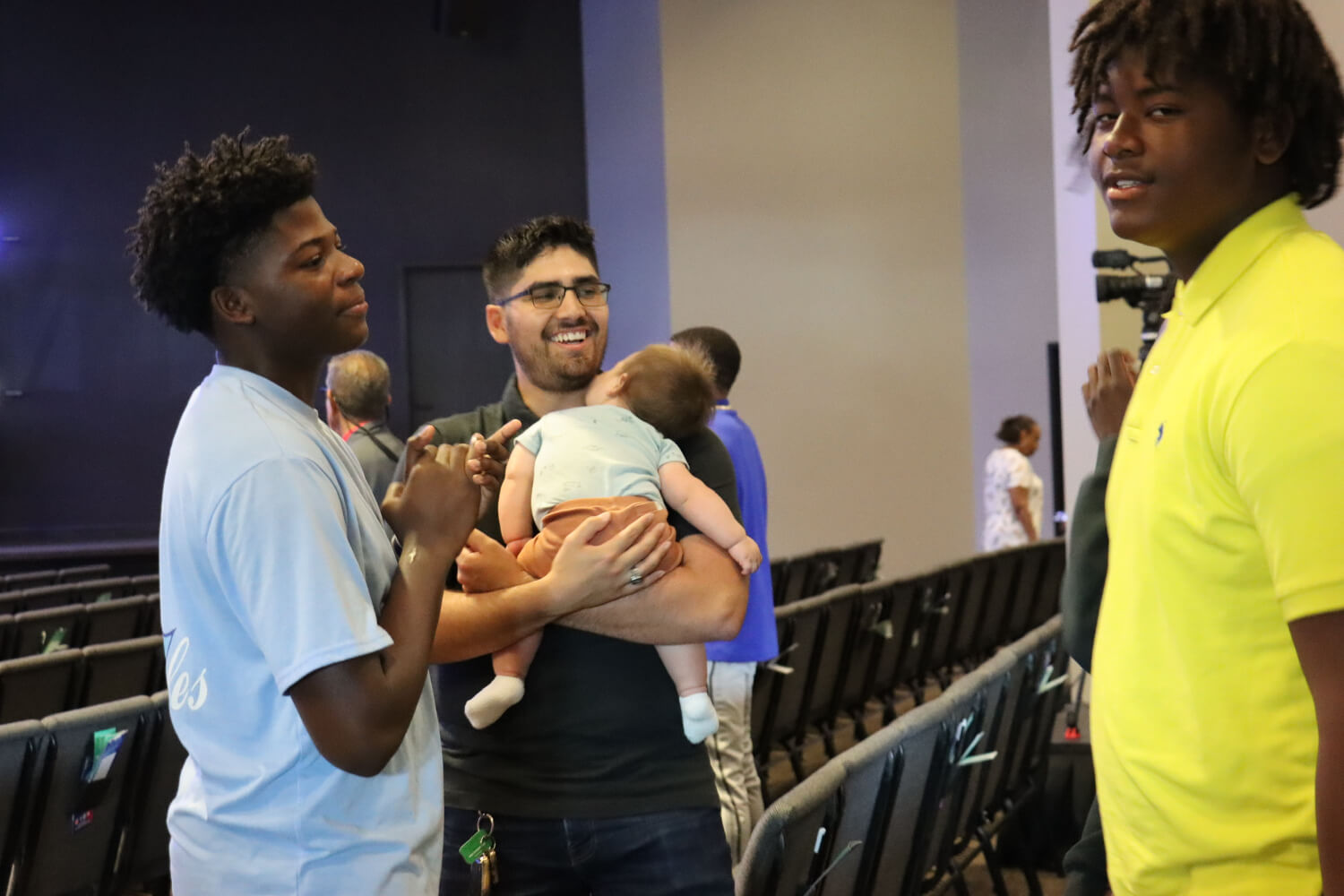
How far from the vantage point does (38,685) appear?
151 inches

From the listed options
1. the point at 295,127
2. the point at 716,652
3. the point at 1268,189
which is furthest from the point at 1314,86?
the point at 295,127

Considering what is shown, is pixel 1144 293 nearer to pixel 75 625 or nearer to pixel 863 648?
pixel 863 648

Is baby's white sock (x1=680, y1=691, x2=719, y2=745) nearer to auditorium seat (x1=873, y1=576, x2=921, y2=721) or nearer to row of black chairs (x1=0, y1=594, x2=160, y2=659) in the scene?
auditorium seat (x1=873, y1=576, x2=921, y2=721)

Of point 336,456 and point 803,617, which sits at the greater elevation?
point 336,456

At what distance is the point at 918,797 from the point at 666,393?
0.89 meters

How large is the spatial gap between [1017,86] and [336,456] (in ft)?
32.7

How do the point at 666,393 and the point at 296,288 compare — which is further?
the point at 666,393

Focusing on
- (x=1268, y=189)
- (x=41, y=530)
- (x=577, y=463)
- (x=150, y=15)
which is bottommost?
(x=41, y=530)

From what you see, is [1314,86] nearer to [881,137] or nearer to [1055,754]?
[1055,754]

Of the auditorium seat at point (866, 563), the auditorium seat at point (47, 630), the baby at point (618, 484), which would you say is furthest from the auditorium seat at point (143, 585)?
the baby at point (618, 484)

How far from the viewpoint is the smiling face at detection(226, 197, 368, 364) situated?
5.37 feet

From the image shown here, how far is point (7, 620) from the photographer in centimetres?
496

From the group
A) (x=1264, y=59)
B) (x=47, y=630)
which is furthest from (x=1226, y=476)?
(x=47, y=630)

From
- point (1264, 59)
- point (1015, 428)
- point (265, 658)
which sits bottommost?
point (1015, 428)
